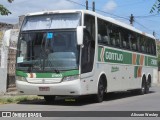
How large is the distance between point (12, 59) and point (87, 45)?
856cm

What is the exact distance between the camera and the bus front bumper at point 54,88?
1647 centimetres

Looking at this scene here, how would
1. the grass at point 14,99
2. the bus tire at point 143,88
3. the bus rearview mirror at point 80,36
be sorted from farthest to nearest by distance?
the bus tire at point 143,88, the grass at point 14,99, the bus rearview mirror at point 80,36

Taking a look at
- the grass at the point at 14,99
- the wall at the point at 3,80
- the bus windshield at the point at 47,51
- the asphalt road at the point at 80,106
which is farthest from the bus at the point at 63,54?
the wall at the point at 3,80

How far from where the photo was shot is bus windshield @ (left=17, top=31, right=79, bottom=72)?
16.7 meters

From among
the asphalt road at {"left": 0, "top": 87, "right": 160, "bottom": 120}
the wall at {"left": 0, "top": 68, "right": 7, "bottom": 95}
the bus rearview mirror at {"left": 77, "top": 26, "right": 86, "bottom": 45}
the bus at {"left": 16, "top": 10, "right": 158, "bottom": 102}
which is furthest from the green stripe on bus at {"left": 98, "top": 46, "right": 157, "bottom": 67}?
the wall at {"left": 0, "top": 68, "right": 7, "bottom": 95}

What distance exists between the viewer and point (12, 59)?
2500 cm

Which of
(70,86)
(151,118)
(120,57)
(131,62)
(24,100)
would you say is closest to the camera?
(151,118)

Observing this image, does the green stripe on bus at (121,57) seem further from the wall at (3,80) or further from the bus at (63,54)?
the wall at (3,80)

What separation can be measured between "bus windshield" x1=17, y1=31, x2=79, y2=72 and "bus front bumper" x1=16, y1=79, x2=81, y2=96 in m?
0.55

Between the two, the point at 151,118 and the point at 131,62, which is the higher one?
the point at 131,62

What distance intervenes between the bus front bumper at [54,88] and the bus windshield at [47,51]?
0.55m

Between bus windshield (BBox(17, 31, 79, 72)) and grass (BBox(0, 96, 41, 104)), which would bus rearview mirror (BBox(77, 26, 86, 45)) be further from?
grass (BBox(0, 96, 41, 104))

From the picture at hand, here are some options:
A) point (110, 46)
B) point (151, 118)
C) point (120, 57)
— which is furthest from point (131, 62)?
point (151, 118)

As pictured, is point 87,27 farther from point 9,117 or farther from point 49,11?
point 9,117
